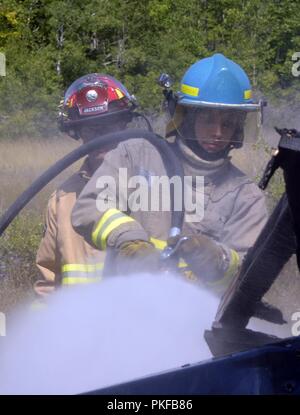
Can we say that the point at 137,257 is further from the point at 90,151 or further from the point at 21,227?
the point at 21,227

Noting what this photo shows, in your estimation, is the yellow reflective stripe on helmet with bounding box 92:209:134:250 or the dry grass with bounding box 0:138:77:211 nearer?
the yellow reflective stripe on helmet with bounding box 92:209:134:250

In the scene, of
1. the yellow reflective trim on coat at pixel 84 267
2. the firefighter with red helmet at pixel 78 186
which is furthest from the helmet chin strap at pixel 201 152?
the yellow reflective trim on coat at pixel 84 267

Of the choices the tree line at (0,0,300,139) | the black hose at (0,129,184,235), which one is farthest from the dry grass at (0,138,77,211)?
the black hose at (0,129,184,235)

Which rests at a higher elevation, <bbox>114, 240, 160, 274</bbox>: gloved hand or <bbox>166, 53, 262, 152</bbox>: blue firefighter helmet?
<bbox>166, 53, 262, 152</bbox>: blue firefighter helmet

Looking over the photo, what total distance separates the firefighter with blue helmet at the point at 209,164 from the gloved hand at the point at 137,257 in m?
0.15

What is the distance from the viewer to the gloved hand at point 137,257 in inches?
115

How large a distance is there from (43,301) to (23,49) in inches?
714

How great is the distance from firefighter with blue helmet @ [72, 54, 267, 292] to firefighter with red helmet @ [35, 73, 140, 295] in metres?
0.26

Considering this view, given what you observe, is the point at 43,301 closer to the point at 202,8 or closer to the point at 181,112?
the point at 181,112

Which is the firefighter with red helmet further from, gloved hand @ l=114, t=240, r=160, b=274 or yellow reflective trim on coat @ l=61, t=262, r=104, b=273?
gloved hand @ l=114, t=240, r=160, b=274

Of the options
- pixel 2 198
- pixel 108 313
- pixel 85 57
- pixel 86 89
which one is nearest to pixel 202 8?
pixel 85 57

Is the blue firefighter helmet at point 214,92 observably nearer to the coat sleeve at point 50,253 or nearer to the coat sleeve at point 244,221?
the coat sleeve at point 244,221

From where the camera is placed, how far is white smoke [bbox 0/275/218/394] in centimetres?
266

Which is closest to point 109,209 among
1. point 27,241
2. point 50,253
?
point 50,253
